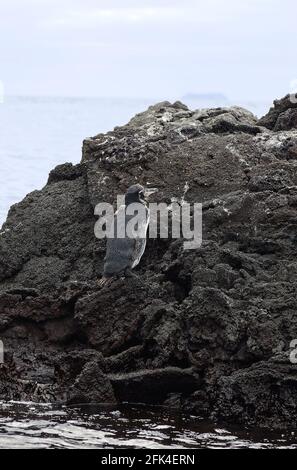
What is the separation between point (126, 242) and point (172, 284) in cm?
79

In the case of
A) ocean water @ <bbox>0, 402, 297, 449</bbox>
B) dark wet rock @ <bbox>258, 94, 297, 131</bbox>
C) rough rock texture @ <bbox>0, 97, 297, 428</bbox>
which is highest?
dark wet rock @ <bbox>258, 94, 297, 131</bbox>

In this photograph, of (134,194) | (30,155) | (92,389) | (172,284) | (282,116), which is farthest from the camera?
(30,155)

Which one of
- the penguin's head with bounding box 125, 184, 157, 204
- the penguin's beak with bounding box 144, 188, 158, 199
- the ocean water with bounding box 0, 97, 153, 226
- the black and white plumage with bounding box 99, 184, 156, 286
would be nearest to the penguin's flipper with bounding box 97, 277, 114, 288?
the black and white plumage with bounding box 99, 184, 156, 286

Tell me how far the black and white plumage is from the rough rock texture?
21cm

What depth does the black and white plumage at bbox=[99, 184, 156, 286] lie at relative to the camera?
40.8 ft

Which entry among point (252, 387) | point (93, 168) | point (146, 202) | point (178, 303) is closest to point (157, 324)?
point (178, 303)

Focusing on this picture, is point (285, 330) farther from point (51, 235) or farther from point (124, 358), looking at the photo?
point (51, 235)

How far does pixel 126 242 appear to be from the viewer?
496 inches

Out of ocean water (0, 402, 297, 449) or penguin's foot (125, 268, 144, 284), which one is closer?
ocean water (0, 402, 297, 449)

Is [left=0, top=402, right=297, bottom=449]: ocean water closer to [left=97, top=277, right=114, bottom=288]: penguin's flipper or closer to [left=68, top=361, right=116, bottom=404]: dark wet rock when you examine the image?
[left=68, top=361, right=116, bottom=404]: dark wet rock

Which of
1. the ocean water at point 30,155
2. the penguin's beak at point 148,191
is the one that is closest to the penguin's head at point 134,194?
the penguin's beak at point 148,191

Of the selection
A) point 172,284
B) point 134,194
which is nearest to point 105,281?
point 172,284

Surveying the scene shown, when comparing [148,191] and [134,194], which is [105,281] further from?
[148,191]
